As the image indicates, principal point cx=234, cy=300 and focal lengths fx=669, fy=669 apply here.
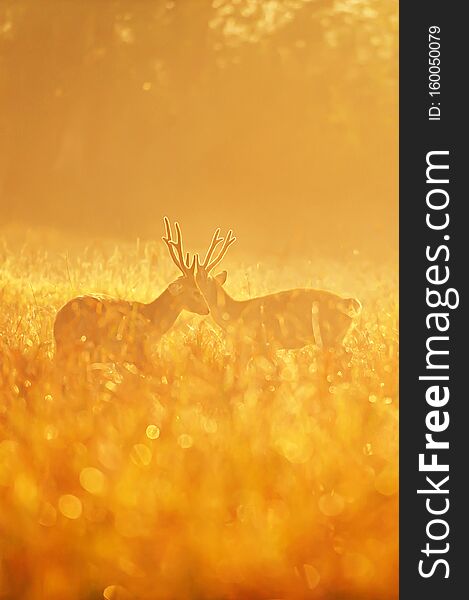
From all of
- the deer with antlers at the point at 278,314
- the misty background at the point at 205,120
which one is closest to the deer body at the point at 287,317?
the deer with antlers at the point at 278,314

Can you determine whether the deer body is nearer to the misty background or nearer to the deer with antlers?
the deer with antlers

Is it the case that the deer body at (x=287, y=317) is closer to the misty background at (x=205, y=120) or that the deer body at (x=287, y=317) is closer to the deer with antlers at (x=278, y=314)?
the deer with antlers at (x=278, y=314)

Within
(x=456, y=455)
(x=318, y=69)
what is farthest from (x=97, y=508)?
(x=318, y=69)

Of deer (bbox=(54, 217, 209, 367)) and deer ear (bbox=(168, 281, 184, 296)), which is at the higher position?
deer ear (bbox=(168, 281, 184, 296))

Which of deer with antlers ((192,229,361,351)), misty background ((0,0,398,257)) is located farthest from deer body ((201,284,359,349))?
misty background ((0,0,398,257))

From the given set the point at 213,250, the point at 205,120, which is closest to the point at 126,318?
the point at 213,250

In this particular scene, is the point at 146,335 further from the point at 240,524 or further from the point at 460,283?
the point at 460,283
